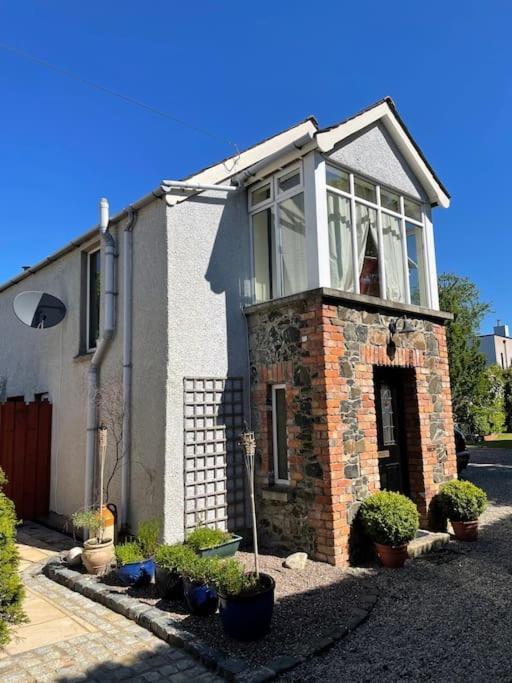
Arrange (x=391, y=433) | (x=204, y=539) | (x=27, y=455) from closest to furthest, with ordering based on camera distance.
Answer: (x=204, y=539), (x=391, y=433), (x=27, y=455)

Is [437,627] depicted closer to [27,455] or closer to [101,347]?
[101,347]

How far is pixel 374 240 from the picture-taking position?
816 cm

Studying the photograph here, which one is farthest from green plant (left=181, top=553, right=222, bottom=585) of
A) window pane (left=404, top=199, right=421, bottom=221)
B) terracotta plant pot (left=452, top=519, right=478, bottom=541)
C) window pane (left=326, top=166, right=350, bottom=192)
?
window pane (left=404, top=199, right=421, bottom=221)

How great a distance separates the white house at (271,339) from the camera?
6.69m

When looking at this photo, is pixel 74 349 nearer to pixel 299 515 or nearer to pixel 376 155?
pixel 299 515

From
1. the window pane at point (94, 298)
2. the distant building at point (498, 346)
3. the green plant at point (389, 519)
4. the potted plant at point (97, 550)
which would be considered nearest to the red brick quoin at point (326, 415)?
the green plant at point (389, 519)

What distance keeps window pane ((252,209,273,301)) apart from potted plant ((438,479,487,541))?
4.57m

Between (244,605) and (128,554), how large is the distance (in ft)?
6.91

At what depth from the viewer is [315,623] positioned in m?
4.59

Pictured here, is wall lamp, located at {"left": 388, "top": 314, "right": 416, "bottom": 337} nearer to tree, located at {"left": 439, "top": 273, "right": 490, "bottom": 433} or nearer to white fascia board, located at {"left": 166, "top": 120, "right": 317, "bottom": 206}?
white fascia board, located at {"left": 166, "top": 120, "right": 317, "bottom": 206}

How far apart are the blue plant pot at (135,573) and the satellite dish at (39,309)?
5.33 m

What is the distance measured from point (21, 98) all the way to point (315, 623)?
9.23 m

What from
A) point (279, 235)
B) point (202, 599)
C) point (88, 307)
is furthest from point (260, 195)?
point (202, 599)

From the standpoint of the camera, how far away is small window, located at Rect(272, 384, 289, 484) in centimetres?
725
